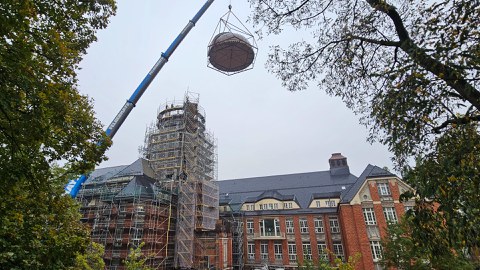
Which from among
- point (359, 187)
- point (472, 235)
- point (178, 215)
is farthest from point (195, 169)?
point (472, 235)

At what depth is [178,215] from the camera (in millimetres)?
27219

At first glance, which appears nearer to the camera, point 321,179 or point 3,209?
point 3,209

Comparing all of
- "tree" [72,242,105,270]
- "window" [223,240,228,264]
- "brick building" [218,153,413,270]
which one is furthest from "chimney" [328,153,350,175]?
"tree" [72,242,105,270]

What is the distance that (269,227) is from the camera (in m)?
34.5

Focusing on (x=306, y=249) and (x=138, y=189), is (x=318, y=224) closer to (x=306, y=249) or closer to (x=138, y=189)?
(x=306, y=249)

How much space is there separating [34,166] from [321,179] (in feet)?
124

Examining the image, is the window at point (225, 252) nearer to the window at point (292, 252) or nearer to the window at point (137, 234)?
the window at point (292, 252)

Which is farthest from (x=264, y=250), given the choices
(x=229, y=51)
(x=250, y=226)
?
(x=229, y=51)

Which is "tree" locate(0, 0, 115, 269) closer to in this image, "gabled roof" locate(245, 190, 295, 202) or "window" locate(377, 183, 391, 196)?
"window" locate(377, 183, 391, 196)

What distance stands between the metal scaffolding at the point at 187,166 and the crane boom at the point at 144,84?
12.6 m

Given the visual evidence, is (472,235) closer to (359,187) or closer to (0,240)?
(0,240)

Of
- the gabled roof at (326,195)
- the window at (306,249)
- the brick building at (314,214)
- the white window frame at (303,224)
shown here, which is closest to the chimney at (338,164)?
the brick building at (314,214)

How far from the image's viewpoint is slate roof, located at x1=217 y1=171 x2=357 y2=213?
35.8 m

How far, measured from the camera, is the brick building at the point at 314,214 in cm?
2628
